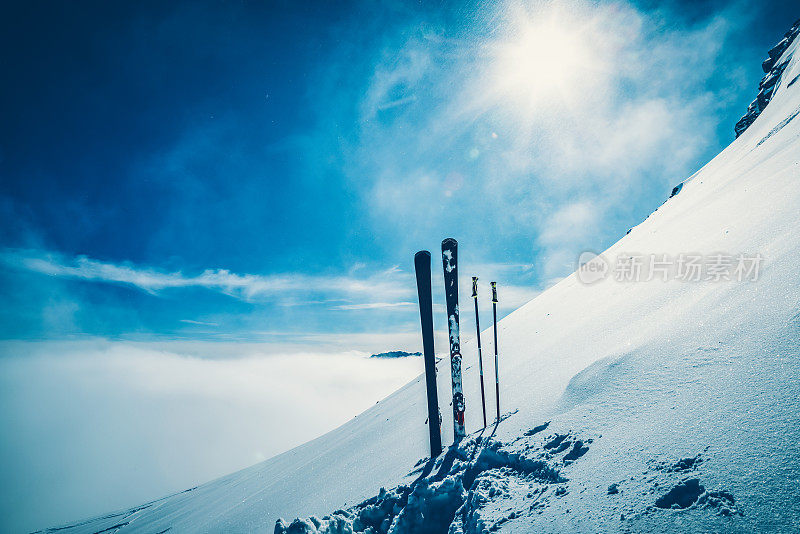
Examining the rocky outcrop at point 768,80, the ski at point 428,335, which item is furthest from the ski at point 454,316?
the rocky outcrop at point 768,80

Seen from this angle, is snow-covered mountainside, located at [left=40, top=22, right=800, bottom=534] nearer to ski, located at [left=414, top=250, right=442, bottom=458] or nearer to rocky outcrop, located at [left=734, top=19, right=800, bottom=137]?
ski, located at [left=414, top=250, right=442, bottom=458]

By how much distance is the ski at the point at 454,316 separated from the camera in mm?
4703

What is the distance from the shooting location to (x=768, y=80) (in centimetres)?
3039

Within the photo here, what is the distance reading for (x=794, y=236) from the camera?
14.4 ft

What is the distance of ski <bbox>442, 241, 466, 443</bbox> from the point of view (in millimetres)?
4703

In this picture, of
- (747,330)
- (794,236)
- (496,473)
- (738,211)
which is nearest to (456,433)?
(496,473)

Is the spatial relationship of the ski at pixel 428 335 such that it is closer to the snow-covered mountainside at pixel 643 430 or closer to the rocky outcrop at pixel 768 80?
the snow-covered mountainside at pixel 643 430

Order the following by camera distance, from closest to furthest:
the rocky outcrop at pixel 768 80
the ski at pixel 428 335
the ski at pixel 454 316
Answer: the ski at pixel 454 316 → the ski at pixel 428 335 → the rocky outcrop at pixel 768 80

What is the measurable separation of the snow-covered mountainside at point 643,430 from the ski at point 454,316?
0.40 m

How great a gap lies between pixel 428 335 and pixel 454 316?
1.63 feet

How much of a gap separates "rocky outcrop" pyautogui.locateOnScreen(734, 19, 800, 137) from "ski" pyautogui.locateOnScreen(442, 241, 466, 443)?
34.7 metres

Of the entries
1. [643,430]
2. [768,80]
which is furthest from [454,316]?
[768,80]

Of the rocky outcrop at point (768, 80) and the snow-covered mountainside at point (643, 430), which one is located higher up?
the rocky outcrop at point (768, 80)

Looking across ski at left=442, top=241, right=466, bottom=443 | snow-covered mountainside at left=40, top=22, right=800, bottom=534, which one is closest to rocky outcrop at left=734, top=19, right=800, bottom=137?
snow-covered mountainside at left=40, top=22, right=800, bottom=534
